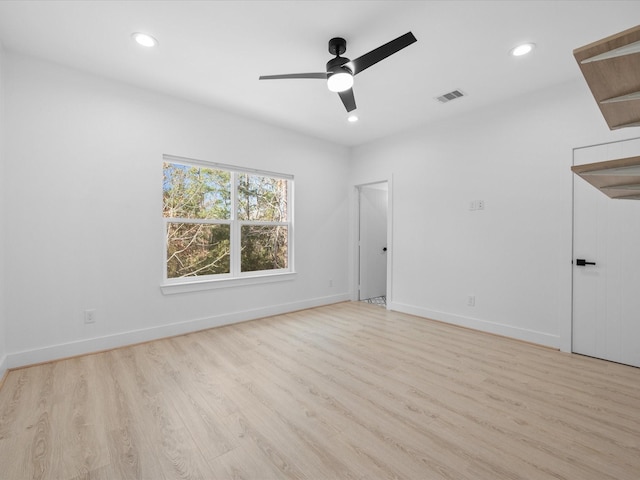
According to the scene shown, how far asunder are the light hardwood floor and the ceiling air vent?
2.84 meters

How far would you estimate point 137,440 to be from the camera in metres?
1.72

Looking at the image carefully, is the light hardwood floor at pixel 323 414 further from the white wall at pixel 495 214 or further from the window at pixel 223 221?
the window at pixel 223 221

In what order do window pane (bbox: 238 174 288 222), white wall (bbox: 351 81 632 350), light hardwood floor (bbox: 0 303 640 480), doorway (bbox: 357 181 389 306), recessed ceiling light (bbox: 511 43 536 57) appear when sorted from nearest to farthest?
light hardwood floor (bbox: 0 303 640 480) → recessed ceiling light (bbox: 511 43 536 57) → white wall (bbox: 351 81 632 350) → window pane (bbox: 238 174 288 222) → doorway (bbox: 357 181 389 306)

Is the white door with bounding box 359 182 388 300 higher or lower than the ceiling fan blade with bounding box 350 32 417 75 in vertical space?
lower

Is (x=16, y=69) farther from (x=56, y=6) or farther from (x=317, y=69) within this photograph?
(x=317, y=69)

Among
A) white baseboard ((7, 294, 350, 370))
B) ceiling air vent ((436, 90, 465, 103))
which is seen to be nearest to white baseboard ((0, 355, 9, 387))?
white baseboard ((7, 294, 350, 370))

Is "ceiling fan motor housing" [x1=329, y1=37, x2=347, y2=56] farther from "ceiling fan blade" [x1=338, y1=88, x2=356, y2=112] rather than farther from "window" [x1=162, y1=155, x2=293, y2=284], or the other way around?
"window" [x1=162, y1=155, x2=293, y2=284]

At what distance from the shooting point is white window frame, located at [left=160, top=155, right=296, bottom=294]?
352cm

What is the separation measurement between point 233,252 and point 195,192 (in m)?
0.93

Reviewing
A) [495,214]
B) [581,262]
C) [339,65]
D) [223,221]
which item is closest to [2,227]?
[223,221]

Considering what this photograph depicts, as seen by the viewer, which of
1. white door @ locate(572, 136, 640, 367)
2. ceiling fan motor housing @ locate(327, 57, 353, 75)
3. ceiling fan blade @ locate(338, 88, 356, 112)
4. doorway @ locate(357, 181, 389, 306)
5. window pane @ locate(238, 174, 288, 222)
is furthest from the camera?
doorway @ locate(357, 181, 389, 306)

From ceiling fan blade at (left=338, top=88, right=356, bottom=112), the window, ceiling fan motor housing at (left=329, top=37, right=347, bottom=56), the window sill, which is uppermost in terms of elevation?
ceiling fan motor housing at (left=329, top=37, right=347, bottom=56)

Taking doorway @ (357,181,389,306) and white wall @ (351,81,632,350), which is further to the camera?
doorway @ (357,181,389,306)

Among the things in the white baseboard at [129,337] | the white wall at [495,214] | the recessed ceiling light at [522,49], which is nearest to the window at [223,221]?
the white baseboard at [129,337]
